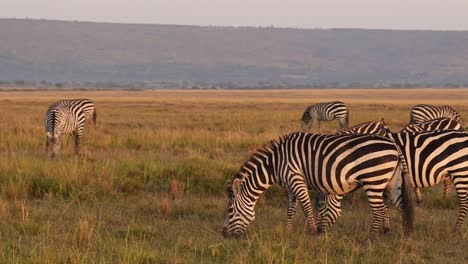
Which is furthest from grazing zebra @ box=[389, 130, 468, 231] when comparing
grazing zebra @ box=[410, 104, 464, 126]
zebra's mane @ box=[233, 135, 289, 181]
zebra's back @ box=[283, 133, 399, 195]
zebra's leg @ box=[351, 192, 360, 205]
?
grazing zebra @ box=[410, 104, 464, 126]

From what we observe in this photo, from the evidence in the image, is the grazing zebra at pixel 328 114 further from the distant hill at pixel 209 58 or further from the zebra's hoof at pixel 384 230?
the distant hill at pixel 209 58

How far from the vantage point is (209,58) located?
17950 centimetres

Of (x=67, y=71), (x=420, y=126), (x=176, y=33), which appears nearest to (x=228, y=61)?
(x=176, y=33)

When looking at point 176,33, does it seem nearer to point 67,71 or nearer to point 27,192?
point 67,71

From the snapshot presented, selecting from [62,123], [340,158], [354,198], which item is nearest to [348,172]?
[340,158]

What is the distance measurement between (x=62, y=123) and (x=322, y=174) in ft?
32.1

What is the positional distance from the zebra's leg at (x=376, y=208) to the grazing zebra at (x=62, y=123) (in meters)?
9.14

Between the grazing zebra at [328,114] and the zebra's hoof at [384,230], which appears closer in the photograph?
the zebra's hoof at [384,230]

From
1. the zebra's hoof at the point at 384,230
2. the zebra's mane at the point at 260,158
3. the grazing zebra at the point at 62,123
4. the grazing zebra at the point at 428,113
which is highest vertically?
the grazing zebra at the point at 428,113

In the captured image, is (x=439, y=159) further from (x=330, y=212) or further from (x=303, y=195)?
(x=303, y=195)

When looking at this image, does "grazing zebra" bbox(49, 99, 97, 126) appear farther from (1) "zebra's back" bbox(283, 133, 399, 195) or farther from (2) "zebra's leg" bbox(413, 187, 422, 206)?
(1) "zebra's back" bbox(283, 133, 399, 195)

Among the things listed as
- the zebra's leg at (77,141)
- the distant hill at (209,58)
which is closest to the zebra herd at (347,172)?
the zebra's leg at (77,141)

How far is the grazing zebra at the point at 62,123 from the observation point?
15.8 m

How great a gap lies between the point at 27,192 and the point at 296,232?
481 cm
